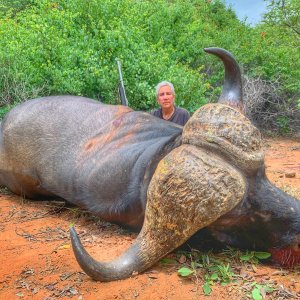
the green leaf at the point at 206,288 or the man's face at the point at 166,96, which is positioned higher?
the man's face at the point at 166,96

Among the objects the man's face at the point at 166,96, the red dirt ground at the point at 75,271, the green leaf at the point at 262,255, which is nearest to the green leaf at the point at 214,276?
the red dirt ground at the point at 75,271

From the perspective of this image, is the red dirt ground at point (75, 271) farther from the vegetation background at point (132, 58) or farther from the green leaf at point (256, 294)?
the vegetation background at point (132, 58)

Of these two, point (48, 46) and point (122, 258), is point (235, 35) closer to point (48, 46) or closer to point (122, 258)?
point (48, 46)

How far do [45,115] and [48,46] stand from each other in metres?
3.91

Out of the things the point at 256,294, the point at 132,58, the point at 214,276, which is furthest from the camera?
the point at 132,58

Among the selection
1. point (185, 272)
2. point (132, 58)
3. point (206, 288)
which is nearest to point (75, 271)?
point (185, 272)

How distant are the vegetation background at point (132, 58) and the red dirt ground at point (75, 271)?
4216mm

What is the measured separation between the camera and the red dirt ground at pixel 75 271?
254 cm

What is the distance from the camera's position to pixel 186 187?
8.23 feet

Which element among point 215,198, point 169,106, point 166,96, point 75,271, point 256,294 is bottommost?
point 75,271

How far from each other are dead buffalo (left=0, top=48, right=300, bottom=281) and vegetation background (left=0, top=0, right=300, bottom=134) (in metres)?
4.50

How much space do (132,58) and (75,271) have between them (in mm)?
6181

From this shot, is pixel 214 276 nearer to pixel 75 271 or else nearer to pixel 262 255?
pixel 262 255

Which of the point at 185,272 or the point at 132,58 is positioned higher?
the point at 132,58
